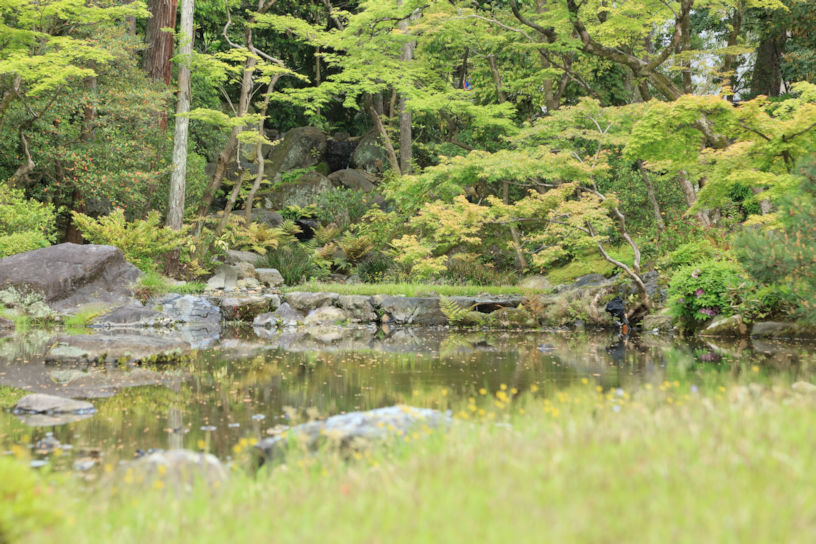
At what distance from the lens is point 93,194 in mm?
15328

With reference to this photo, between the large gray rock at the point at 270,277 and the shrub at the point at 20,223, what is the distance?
4951mm

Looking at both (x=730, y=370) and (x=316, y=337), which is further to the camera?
(x=316, y=337)

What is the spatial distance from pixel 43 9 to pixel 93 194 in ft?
13.7

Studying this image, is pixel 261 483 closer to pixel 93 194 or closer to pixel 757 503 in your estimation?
pixel 757 503

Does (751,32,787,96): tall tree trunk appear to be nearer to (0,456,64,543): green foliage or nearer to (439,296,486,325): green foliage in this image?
(439,296,486,325): green foliage

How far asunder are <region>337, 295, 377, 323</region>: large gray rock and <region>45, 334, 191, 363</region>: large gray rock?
5.71 metres

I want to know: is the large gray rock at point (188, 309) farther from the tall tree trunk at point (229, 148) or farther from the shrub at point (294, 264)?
the tall tree trunk at point (229, 148)

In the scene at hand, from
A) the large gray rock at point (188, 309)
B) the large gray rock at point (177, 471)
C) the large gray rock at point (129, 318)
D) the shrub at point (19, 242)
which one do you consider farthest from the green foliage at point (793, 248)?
the shrub at point (19, 242)

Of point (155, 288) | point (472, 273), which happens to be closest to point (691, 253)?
point (472, 273)

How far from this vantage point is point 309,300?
14.0 metres

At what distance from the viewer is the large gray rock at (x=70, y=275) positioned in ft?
42.1

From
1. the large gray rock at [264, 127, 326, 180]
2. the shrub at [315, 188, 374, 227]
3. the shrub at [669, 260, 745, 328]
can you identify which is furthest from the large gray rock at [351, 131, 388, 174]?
the shrub at [669, 260, 745, 328]

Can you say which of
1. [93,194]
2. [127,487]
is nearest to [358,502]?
[127,487]

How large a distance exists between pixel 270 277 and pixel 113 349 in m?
8.26
